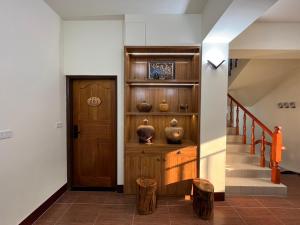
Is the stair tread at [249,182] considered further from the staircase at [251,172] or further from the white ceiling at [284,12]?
the white ceiling at [284,12]

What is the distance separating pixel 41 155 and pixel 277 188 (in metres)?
3.78

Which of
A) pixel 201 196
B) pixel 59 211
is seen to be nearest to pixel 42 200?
pixel 59 211

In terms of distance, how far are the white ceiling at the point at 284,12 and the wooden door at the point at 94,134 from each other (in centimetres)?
271

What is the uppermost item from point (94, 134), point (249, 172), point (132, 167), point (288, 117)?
point (288, 117)

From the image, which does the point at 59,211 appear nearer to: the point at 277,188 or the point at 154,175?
the point at 154,175

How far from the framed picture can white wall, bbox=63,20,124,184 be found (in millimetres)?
519

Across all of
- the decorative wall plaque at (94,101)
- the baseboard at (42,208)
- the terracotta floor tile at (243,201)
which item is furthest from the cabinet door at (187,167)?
the baseboard at (42,208)

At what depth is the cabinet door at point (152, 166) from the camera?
10.4ft

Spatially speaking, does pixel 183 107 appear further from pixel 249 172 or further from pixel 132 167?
pixel 249 172

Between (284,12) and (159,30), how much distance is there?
1890mm

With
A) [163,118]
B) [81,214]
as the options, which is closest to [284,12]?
[163,118]

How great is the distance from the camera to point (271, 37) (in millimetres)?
3432

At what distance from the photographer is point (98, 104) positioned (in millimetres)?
3590

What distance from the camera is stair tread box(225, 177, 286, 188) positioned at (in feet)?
11.3
